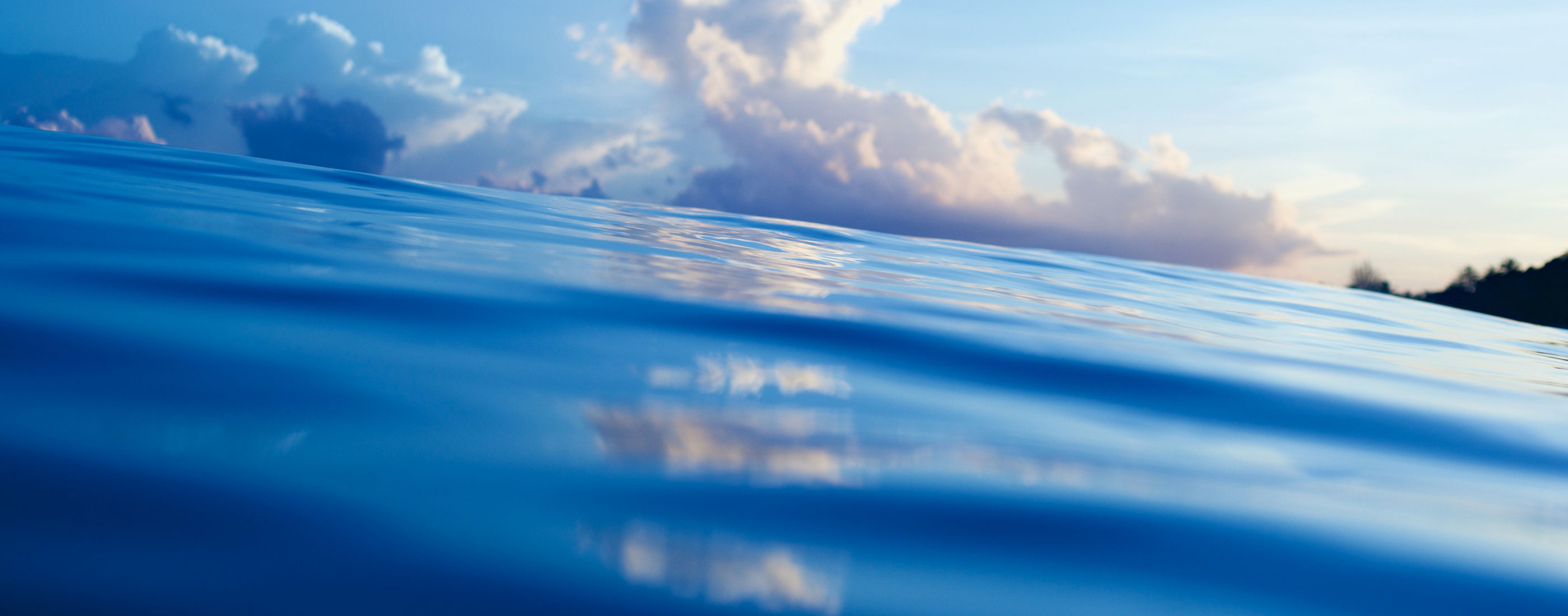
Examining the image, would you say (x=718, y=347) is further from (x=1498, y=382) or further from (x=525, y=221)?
(x=525, y=221)

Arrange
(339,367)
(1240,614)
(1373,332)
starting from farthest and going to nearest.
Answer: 1. (1373,332)
2. (339,367)
3. (1240,614)

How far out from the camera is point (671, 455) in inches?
53.8

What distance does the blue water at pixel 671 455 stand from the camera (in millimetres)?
972

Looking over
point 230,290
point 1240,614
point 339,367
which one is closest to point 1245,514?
point 1240,614

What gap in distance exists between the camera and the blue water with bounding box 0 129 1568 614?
38.3 inches

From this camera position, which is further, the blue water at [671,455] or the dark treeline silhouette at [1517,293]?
the dark treeline silhouette at [1517,293]

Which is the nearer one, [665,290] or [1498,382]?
[665,290]

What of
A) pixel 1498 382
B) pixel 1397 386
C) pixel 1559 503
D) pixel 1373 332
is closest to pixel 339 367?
pixel 1559 503

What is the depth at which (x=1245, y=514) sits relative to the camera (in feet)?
4.75

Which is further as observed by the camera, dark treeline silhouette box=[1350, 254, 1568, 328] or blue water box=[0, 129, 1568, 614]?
dark treeline silhouette box=[1350, 254, 1568, 328]

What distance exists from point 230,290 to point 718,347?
137cm

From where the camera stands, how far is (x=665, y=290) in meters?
3.28

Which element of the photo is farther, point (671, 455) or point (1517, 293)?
point (1517, 293)

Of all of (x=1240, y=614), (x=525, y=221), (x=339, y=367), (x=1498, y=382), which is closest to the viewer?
(x=1240, y=614)
